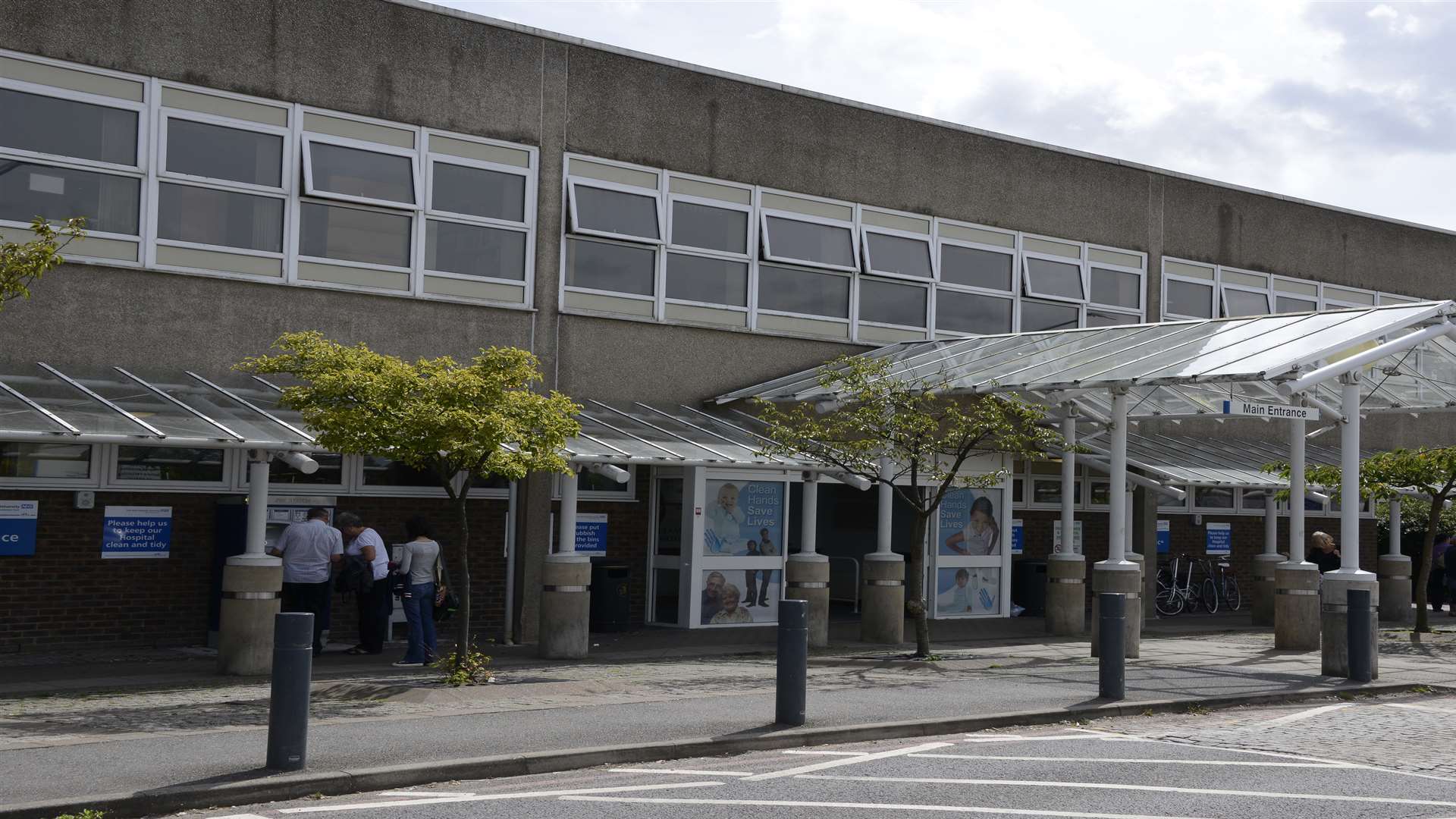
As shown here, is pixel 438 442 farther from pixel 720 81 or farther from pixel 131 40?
pixel 720 81

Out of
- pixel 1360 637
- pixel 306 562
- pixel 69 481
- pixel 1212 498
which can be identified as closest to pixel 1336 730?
pixel 1360 637

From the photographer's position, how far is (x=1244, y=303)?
2673 cm

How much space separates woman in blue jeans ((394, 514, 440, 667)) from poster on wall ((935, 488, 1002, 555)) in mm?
8597

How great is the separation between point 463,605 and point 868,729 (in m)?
4.04

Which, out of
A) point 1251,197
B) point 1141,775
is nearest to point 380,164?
point 1141,775

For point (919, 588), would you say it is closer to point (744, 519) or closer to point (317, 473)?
point (744, 519)

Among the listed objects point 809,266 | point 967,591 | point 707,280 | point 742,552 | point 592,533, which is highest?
point 809,266

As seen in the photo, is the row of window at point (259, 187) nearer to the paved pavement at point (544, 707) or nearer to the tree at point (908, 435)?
the tree at point (908, 435)

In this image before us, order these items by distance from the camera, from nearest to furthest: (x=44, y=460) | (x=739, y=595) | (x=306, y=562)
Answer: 1. (x=44, y=460)
2. (x=306, y=562)
3. (x=739, y=595)

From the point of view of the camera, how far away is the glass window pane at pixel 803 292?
20.9 meters

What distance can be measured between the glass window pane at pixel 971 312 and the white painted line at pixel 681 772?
13637mm

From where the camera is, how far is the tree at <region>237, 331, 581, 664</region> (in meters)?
12.9

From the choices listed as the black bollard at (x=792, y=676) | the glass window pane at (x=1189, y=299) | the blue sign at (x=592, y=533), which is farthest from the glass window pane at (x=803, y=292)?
the black bollard at (x=792, y=676)

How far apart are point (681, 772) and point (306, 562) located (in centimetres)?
688
